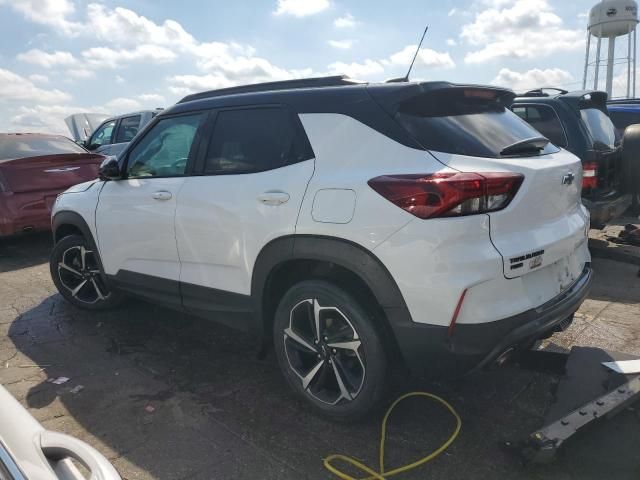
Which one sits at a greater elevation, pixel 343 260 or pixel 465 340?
pixel 343 260

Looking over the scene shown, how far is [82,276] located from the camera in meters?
4.45

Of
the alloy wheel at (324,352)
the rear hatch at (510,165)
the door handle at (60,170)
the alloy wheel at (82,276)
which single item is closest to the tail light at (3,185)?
the door handle at (60,170)

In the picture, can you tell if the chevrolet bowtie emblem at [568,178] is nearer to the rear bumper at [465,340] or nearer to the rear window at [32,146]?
the rear bumper at [465,340]

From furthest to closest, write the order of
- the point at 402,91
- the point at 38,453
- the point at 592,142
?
1. the point at 592,142
2. the point at 402,91
3. the point at 38,453

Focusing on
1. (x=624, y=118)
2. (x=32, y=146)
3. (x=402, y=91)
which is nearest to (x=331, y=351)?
(x=402, y=91)

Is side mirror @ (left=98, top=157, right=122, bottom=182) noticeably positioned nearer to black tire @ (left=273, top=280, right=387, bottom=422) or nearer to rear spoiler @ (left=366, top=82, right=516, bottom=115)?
black tire @ (left=273, top=280, right=387, bottom=422)

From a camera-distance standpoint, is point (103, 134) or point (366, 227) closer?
point (366, 227)

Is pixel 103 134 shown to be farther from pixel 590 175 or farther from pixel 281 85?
pixel 590 175

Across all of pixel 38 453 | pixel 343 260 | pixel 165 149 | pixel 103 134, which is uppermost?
pixel 103 134

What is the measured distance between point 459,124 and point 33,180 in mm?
5909

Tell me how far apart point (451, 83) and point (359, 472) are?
2.02 meters

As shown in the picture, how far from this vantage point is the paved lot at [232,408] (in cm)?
241

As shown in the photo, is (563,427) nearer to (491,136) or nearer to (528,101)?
(491,136)

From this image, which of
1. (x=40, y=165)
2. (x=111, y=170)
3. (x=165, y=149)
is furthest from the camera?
(x=40, y=165)
